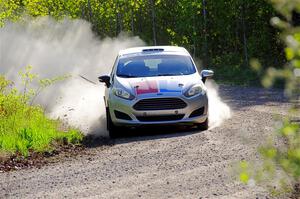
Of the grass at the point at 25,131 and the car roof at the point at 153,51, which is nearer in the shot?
the grass at the point at 25,131

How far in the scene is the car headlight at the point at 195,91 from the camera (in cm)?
1379

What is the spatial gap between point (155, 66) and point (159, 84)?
117 cm

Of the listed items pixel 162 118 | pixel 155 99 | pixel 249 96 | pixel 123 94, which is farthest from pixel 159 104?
pixel 249 96

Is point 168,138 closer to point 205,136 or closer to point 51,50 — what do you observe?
point 205,136

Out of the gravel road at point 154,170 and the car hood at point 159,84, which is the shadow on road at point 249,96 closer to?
the gravel road at point 154,170

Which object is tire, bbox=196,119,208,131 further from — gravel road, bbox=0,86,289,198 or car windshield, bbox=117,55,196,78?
car windshield, bbox=117,55,196,78

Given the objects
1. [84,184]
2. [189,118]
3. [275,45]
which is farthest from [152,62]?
[275,45]

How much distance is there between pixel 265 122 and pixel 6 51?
21562mm

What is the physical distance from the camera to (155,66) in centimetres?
1508

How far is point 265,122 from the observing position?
14.6 metres

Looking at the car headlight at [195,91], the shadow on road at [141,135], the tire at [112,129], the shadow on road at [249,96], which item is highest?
the car headlight at [195,91]

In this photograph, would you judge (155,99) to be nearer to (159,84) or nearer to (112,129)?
(159,84)

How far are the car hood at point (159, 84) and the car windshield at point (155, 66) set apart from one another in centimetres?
34

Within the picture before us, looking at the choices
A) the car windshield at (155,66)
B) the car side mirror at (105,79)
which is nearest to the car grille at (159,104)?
the car windshield at (155,66)
